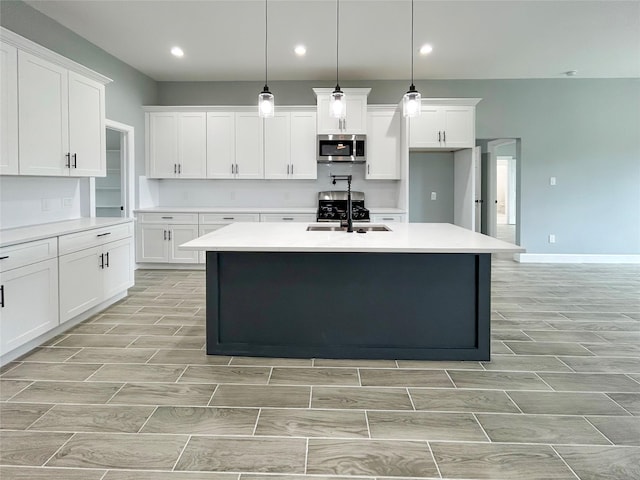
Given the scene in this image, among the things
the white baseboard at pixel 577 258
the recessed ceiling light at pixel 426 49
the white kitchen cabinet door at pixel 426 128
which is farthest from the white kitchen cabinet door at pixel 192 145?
the white baseboard at pixel 577 258

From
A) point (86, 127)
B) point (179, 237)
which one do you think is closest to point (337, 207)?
point (179, 237)

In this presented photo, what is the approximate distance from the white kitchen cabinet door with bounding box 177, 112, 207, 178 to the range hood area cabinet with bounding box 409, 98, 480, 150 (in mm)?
2833

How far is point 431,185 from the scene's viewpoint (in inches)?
276

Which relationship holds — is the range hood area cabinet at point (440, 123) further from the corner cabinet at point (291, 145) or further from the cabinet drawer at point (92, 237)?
the cabinet drawer at point (92, 237)

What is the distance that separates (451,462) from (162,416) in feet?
4.41

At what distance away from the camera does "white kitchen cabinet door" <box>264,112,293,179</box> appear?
20.7 feet

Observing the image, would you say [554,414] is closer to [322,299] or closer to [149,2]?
[322,299]

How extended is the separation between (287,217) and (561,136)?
4.16 metres

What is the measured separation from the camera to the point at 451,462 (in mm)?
1862

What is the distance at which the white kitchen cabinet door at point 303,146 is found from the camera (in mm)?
6289

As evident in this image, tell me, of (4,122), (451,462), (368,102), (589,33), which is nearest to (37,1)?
(4,122)

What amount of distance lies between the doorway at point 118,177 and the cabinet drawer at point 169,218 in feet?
0.61

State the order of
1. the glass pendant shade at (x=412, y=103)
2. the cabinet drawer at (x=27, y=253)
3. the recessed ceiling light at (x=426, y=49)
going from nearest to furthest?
the cabinet drawer at (x=27, y=253), the glass pendant shade at (x=412, y=103), the recessed ceiling light at (x=426, y=49)

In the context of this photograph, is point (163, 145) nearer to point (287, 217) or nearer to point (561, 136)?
point (287, 217)
